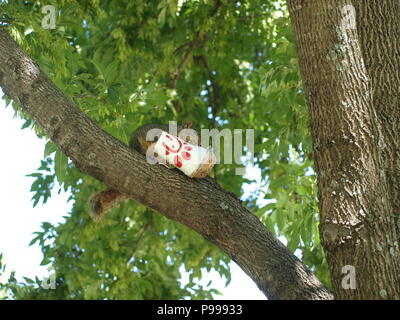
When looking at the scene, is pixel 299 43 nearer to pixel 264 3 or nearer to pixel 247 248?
pixel 247 248

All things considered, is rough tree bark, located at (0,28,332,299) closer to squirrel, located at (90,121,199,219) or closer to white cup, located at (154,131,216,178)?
white cup, located at (154,131,216,178)

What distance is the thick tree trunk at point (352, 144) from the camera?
2.88m

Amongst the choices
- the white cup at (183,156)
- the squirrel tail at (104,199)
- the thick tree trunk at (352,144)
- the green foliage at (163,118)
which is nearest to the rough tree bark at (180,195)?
the white cup at (183,156)

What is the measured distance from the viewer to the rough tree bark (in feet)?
10.0

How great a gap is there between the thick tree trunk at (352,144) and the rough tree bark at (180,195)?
23cm

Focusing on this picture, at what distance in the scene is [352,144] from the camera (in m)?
3.04

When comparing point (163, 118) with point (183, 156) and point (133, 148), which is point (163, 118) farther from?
point (183, 156)

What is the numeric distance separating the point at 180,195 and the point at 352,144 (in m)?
0.80

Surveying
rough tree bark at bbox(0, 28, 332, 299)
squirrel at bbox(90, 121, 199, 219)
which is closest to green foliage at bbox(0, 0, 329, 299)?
squirrel at bbox(90, 121, 199, 219)

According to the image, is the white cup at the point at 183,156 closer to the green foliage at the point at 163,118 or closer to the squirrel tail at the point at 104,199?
the squirrel tail at the point at 104,199

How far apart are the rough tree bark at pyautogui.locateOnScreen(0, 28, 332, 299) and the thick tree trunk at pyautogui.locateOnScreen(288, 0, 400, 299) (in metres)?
0.23

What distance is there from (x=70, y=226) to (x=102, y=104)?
8.65 ft

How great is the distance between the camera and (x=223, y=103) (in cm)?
803

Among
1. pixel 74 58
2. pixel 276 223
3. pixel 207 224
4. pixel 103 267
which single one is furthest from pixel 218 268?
pixel 207 224
